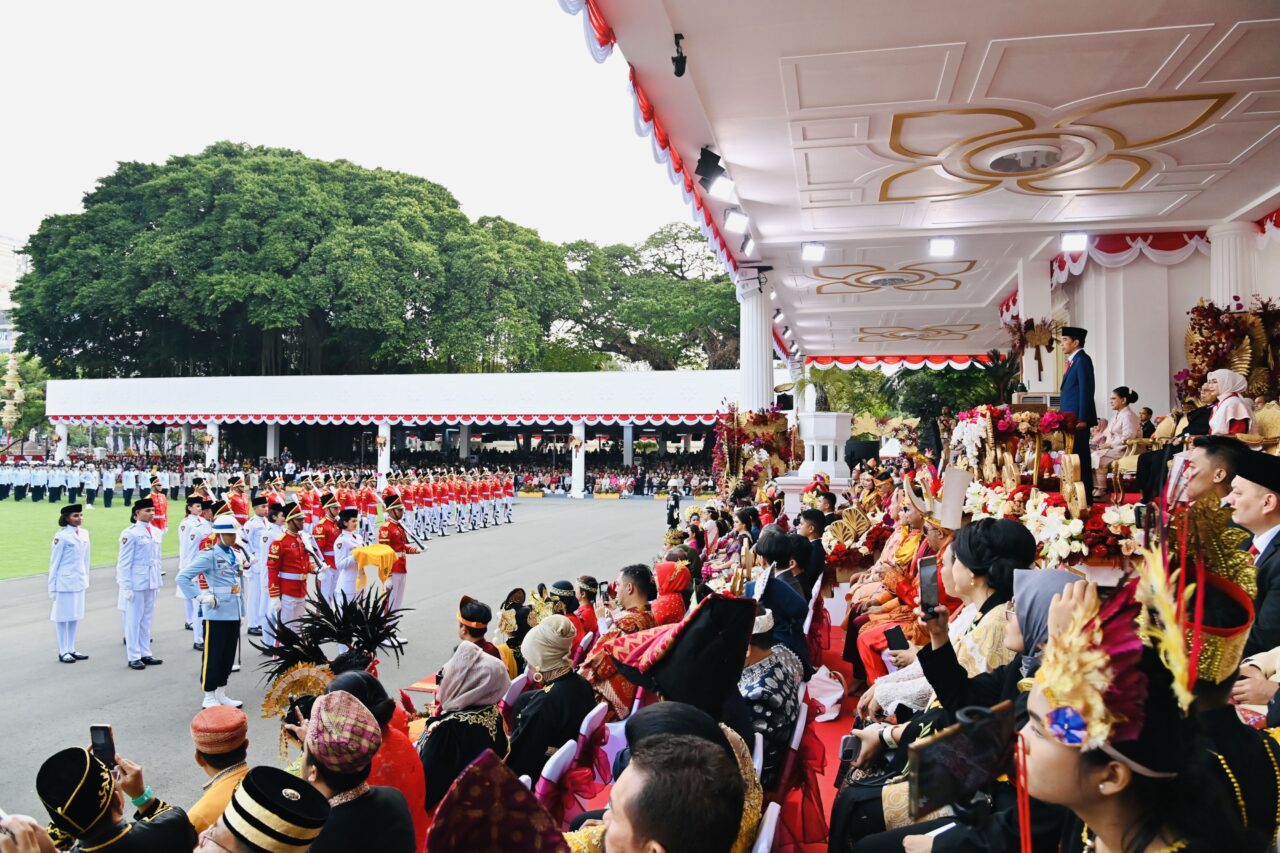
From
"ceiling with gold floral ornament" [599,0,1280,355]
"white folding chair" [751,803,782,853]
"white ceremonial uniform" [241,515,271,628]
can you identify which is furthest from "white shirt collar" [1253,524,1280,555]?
"white ceremonial uniform" [241,515,271,628]

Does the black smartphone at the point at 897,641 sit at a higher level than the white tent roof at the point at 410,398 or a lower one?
lower

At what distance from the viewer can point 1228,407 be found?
7074mm

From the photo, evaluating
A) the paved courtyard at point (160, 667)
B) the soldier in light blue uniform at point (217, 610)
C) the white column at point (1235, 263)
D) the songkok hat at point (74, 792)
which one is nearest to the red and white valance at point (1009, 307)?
the white column at point (1235, 263)

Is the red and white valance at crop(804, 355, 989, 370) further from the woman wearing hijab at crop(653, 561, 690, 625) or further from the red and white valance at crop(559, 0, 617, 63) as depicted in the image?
the woman wearing hijab at crop(653, 561, 690, 625)

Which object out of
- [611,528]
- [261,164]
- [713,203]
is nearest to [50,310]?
[261,164]

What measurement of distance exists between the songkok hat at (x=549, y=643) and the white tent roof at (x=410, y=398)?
24.7 metres

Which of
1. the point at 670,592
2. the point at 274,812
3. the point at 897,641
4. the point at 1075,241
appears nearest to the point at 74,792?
the point at 274,812

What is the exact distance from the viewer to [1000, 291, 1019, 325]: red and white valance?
50.2 ft

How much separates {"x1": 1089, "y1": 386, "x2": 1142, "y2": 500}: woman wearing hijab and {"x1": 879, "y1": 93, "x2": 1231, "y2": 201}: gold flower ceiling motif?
8.02ft

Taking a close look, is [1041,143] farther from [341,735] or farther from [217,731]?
[217,731]

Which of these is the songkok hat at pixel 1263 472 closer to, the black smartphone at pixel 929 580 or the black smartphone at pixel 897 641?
the black smartphone at pixel 929 580

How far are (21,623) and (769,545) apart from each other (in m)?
9.68

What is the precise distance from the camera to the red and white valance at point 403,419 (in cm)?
2909

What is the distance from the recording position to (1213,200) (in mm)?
9719
